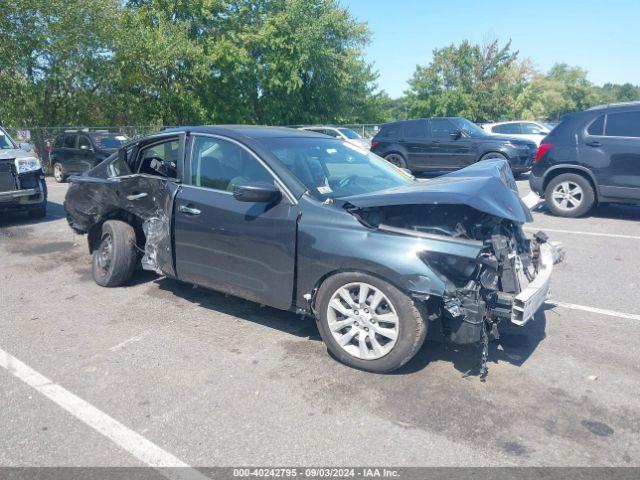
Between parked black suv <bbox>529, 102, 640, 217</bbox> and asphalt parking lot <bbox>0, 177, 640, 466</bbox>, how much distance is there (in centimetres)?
373

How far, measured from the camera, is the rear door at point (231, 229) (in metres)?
3.97

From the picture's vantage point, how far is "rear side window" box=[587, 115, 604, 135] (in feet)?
27.9

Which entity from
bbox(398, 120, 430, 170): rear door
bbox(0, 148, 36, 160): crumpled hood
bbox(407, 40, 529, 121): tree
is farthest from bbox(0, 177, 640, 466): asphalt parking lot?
bbox(407, 40, 529, 121): tree

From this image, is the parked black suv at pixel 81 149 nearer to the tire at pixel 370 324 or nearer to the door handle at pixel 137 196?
the door handle at pixel 137 196

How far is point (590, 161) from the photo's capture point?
8586mm

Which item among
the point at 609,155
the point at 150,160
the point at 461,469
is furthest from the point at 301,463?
the point at 609,155

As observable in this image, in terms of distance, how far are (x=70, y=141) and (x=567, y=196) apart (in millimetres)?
14829

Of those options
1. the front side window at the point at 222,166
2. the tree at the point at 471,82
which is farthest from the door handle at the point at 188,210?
the tree at the point at 471,82

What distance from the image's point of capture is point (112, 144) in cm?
1641

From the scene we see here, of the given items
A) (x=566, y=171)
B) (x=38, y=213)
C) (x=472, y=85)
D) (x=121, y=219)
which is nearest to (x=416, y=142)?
(x=566, y=171)

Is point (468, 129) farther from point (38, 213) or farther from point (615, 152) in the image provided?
point (38, 213)

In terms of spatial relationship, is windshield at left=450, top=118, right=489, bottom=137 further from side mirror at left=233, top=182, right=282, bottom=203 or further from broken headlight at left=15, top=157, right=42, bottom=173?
side mirror at left=233, top=182, right=282, bottom=203

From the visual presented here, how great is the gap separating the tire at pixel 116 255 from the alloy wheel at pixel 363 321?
2.70 m

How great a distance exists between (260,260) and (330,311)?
2.40 feet
